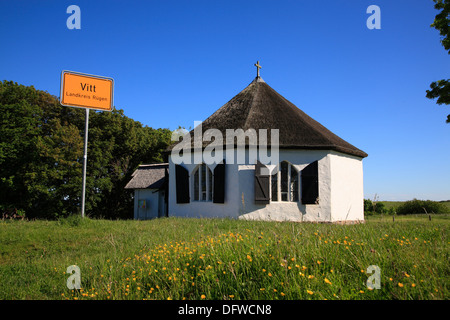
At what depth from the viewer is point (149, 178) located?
24.1 m

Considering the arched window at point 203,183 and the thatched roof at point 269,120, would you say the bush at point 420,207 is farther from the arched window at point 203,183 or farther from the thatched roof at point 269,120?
the arched window at point 203,183

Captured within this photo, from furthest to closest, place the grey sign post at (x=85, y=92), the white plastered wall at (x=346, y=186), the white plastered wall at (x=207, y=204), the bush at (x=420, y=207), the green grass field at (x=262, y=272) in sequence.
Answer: the bush at (x=420, y=207) < the white plastered wall at (x=346, y=186) < the white plastered wall at (x=207, y=204) < the grey sign post at (x=85, y=92) < the green grass field at (x=262, y=272)

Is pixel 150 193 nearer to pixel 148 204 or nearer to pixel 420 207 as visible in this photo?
pixel 148 204

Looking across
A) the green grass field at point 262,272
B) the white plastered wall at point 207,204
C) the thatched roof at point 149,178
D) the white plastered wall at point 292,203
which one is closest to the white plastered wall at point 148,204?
the thatched roof at point 149,178

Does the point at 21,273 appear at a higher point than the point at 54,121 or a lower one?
lower

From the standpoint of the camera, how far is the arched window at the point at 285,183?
50.6 feet

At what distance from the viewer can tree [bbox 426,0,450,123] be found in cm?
1640

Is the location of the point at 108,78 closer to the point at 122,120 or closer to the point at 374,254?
the point at 374,254

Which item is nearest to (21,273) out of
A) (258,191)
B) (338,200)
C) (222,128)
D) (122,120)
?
(258,191)

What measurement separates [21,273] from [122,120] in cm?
2585

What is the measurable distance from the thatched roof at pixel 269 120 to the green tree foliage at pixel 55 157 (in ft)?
43.7

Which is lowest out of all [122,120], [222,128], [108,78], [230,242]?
[230,242]
